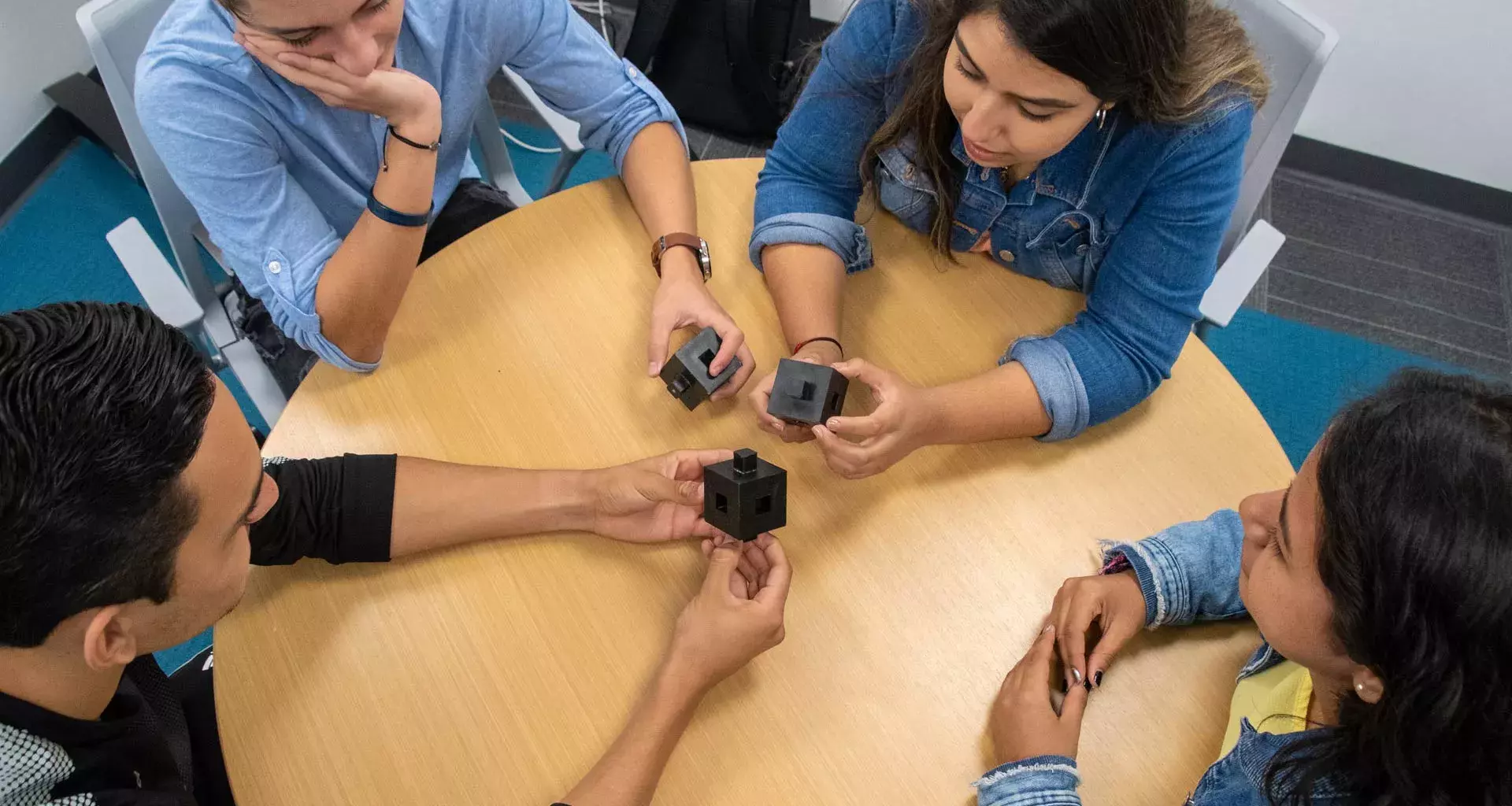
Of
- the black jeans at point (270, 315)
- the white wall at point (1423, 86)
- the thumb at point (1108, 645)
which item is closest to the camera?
the thumb at point (1108, 645)

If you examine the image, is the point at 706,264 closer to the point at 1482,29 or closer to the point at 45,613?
the point at 45,613

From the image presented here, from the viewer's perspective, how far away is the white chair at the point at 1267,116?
1393 mm

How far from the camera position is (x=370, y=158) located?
4.74 ft

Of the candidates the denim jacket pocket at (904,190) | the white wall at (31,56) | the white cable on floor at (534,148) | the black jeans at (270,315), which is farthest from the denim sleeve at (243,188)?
the white wall at (31,56)

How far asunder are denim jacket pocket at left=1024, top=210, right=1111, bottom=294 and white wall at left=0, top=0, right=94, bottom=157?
2.40m

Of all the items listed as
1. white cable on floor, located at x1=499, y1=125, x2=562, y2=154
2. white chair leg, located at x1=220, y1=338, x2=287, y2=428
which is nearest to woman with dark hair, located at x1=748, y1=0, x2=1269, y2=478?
white chair leg, located at x1=220, y1=338, x2=287, y2=428

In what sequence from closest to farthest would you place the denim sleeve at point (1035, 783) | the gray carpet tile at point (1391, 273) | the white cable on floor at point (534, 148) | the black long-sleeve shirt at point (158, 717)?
the black long-sleeve shirt at point (158, 717), the denim sleeve at point (1035, 783), the gray carpet tile at point (1391, 273), the white cable on floor at point (534, 148)

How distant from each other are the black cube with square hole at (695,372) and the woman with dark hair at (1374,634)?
49 cm

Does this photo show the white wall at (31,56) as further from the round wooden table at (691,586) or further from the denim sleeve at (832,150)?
the denim sleeve at (832,150)

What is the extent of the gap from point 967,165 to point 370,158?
0.86 meters

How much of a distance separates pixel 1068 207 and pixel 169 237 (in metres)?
1.30

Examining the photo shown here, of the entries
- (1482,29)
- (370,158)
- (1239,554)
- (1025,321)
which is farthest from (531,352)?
(1482,29)

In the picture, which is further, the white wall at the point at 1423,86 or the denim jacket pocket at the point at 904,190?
the white wall at the point at 1423,86

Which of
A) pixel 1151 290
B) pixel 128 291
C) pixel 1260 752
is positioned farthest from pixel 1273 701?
pixel 128 291
